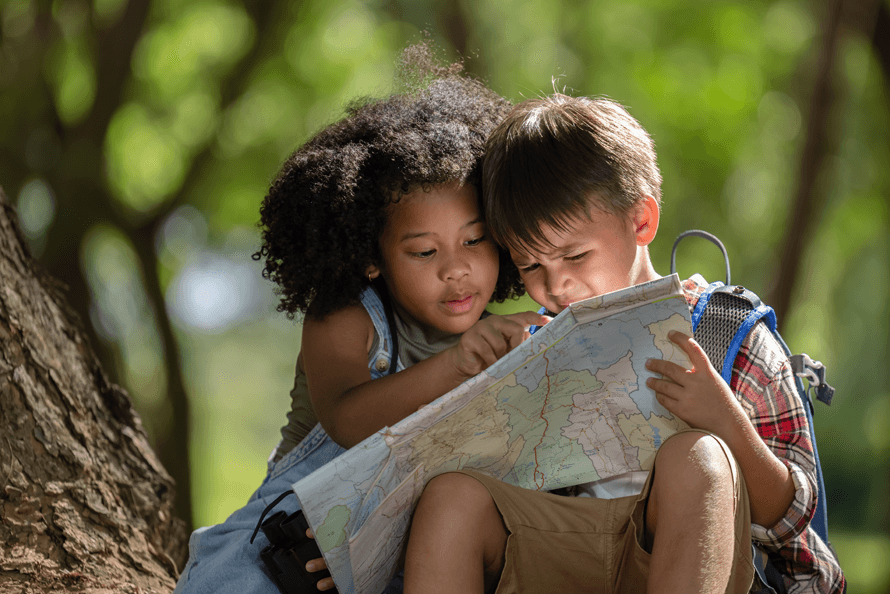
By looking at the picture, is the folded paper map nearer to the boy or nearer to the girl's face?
the boy

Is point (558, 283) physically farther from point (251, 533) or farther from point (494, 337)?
point (251, 533)

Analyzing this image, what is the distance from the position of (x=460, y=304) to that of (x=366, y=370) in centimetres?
28

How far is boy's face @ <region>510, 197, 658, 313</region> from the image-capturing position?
1603 millimetres

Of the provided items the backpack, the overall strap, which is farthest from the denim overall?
the backpack

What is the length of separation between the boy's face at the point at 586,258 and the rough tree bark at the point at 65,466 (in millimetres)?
1223

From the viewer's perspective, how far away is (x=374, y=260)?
1855 millimetres

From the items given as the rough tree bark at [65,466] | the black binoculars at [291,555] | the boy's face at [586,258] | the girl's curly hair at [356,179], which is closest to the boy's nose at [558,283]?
the boy's face at [586,258]

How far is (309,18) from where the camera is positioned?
20.7 feet

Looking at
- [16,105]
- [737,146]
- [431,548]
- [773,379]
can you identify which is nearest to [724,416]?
[773,379]

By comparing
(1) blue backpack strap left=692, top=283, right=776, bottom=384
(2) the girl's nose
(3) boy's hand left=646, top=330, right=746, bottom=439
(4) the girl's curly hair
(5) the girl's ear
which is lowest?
(3) boy's hand left=646, top=330, right=746, bottom=439

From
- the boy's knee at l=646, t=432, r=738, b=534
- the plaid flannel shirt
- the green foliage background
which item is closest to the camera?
the boy's knee at l=646, t=432, r=738, b=534

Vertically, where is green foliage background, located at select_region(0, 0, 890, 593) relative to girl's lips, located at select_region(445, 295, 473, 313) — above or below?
above

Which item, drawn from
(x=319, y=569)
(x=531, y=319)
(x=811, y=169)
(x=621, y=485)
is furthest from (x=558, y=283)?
(x=811, y=169)

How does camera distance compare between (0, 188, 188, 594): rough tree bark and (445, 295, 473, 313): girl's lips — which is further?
(445, 295, 473, 313): girl's lips
